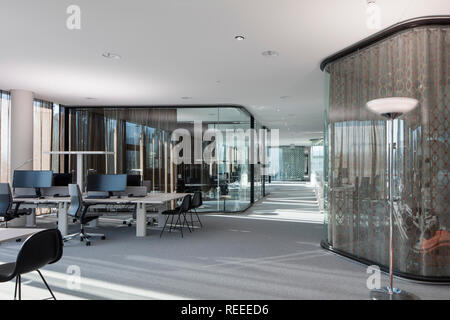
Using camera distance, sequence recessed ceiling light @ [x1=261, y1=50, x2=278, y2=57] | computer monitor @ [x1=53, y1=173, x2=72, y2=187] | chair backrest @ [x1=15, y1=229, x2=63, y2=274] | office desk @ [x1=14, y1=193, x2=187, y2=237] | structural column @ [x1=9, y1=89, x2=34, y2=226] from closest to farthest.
Result: chair backrest @ [x1=15, y1=229, x2=63, y2=274] < recessed ceiling light @ [x1=261, y1=50, x2=278, y2=57] < office desk @ [x1=14, y1=193, x2=187, y2=237] < computer monitor @ [x1=53, y1=173, x2=72, y2=187] < structural column @ [x1=9, y1=89, x2=34, y2=226]

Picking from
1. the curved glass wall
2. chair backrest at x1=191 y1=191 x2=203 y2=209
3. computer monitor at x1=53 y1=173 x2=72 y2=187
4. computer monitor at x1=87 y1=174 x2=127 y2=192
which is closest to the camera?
the curved glass wall

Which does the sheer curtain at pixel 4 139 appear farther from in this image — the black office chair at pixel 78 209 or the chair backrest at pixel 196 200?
the chair backrest at pixel 196 200

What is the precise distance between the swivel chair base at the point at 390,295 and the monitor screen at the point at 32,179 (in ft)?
20.7

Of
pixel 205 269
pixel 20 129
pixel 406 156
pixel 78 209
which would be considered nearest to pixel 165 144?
pixel 20 129

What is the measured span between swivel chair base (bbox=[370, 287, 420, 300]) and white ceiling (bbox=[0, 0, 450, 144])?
3.13 meters

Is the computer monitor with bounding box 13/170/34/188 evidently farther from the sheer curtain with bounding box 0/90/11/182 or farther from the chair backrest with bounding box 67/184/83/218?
the chair backrest with bounding box 67/184/83/218

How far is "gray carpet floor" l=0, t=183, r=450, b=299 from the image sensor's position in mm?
3797

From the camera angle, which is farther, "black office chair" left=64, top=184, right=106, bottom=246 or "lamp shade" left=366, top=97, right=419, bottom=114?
"black office chair" left=64, top=184, right=106, bottom=246

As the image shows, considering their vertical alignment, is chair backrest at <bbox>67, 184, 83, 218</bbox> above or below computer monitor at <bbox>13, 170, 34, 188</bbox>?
below

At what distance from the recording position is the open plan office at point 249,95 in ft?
12.6

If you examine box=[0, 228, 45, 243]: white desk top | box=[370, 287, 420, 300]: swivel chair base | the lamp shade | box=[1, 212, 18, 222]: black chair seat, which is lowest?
box=[370, 287, 420, 300]: swivel chair base

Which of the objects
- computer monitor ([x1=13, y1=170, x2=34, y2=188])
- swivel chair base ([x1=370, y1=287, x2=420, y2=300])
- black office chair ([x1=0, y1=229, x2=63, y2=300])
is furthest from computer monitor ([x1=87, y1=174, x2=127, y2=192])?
swivel chair base ([x1=370, y1=287, x2=420, y2=300])

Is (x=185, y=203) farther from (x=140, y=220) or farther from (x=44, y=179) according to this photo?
(x=44, y=179)
